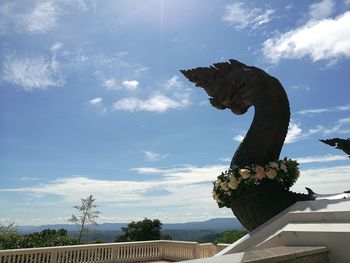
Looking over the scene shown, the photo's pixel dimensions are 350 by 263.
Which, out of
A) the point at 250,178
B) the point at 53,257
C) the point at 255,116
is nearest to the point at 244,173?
the point at 250,178

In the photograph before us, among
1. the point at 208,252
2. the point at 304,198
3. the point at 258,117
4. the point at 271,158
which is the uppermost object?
the point at 258,117

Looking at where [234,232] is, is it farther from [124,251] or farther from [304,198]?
[304,198]

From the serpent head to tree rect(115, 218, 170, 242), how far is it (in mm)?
14121

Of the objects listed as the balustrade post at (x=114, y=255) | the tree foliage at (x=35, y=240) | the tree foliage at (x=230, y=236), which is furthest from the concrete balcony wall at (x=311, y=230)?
the tree foliage at (x=35, y=240)

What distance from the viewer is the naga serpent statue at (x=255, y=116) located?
4.85 m

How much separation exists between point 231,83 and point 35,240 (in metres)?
10.8

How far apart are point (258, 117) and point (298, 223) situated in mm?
2147

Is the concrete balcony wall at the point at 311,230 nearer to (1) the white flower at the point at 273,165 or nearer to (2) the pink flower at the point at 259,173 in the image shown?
(2) the pink flower at the point at 259,173

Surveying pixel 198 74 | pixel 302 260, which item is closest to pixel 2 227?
pixel 198 74

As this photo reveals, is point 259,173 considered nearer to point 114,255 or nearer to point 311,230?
point 311,230

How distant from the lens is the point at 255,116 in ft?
18.5

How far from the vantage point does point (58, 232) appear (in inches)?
581

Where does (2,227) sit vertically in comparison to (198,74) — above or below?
below

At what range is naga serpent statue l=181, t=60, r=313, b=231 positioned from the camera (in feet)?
15.9
